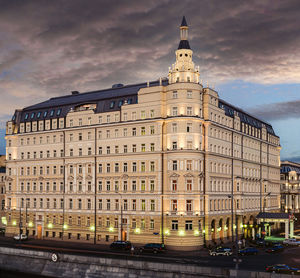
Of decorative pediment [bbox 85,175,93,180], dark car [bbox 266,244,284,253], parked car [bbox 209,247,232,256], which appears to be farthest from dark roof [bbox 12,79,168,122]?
dark car [bbox 266,244,284,253]

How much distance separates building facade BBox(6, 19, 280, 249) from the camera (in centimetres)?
9462

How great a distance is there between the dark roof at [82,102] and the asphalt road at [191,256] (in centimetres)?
3090

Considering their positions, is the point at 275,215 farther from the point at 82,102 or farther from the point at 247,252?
the point at 82,102

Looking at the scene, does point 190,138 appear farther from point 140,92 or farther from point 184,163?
point 140,92

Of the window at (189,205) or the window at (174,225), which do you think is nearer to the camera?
the window at (174,225)

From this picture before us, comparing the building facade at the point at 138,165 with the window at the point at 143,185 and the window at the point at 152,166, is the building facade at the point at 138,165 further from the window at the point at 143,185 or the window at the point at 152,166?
the window at the point at 152,166

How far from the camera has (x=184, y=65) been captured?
99.3m

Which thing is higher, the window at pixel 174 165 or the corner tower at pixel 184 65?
the corner tower at pixel 184 65

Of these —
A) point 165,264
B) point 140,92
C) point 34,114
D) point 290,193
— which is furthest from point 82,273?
point 290,193

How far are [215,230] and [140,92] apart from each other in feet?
111

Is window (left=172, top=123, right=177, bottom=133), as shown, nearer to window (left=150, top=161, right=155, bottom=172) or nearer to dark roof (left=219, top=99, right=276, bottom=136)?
window (left=150, top=161, right=155, bottom=172)

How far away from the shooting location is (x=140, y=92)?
10069 cm

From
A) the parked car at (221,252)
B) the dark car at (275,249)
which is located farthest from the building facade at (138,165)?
the dark car at (275,249)

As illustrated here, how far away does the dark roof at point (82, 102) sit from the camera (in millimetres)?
105438
